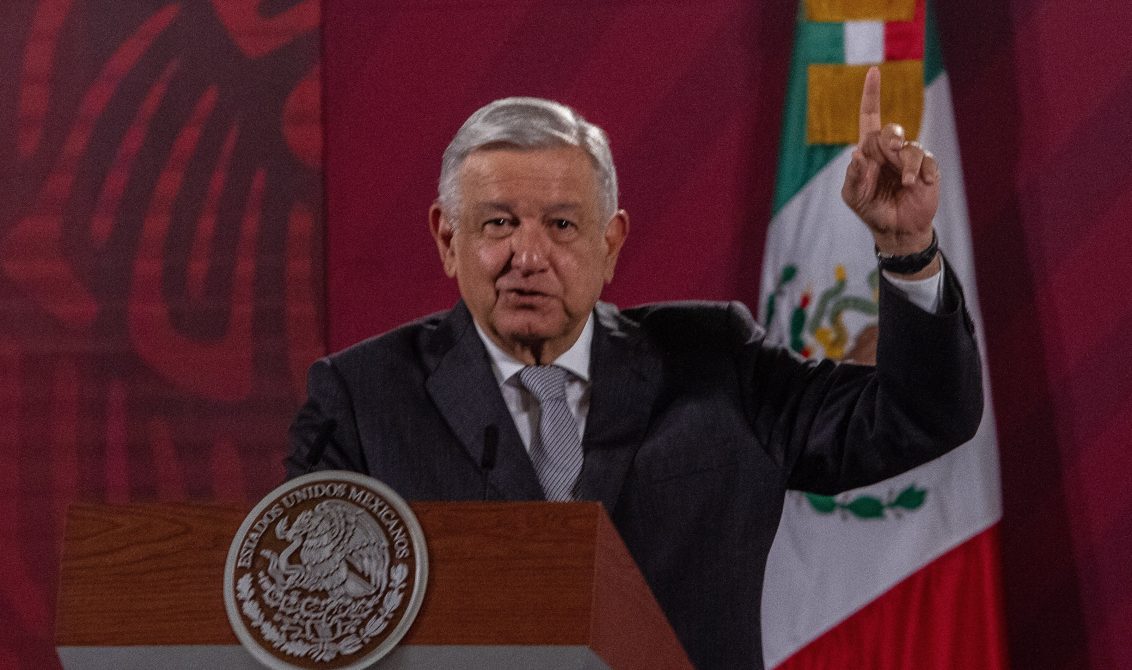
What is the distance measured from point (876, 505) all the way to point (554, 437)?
171 cm

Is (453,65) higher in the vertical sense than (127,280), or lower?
higher

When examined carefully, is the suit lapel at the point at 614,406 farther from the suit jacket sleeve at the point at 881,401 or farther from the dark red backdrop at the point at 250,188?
the dark red backdrop at the point at 250,188

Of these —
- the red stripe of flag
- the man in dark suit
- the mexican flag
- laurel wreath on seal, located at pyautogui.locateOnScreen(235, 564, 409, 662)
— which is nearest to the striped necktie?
the man in dark suit

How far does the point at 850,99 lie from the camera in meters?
3.36

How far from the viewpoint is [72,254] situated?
367 centimetres

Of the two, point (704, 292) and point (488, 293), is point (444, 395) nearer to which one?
point (488, 293)

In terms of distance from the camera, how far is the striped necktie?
174 centimetres

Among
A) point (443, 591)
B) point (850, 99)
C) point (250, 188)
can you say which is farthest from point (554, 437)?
point (250, 188)

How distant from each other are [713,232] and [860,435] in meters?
1.77

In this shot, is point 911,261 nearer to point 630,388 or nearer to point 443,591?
point 630,388

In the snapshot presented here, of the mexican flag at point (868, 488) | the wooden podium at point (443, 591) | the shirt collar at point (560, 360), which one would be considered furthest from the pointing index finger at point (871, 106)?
the mexican flag at point (868, 488)

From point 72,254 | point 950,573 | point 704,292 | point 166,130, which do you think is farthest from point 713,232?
point 72,254

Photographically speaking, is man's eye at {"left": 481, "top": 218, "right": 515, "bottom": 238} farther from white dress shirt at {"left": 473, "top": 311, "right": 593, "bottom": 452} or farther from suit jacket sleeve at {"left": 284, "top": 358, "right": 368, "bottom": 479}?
suit jacket sleeve at {"left": 284, "top": 358, "right": 368, "bottom": 479}

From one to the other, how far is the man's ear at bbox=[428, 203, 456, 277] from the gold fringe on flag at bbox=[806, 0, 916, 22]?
Result: 1.74 m
